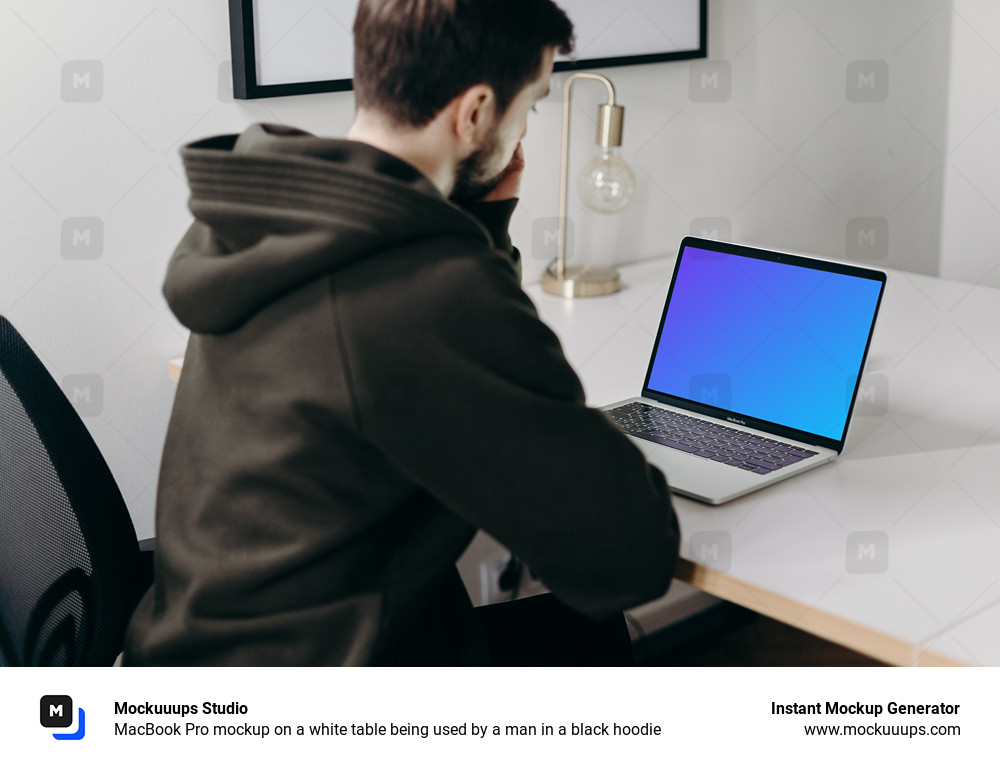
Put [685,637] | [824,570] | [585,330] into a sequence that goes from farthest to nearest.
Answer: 1. [685,637]
2. [585,330]
3. [824,570]

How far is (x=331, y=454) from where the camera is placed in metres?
0.83

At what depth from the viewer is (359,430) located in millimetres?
813

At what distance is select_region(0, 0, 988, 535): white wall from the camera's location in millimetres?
1397

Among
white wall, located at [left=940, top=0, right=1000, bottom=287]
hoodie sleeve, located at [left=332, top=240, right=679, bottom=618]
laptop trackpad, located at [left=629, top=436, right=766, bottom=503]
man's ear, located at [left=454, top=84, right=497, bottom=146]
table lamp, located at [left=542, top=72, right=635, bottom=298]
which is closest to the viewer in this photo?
hoodie sleeve, located at [left=332, top=240, right=679, bottom=618]

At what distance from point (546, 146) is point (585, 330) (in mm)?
405

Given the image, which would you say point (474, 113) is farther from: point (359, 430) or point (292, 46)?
point (292, 46)

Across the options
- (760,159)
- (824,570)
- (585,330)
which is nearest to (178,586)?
(824,570)

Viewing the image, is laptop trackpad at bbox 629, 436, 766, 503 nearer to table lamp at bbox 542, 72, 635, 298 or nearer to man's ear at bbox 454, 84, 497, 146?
man's ear at bbox 454, 84, 497, 146

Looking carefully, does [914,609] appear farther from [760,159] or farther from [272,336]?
[760,159]

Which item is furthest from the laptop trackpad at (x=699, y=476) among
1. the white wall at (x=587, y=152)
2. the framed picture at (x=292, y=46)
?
the white wall at (x=587, y=152)

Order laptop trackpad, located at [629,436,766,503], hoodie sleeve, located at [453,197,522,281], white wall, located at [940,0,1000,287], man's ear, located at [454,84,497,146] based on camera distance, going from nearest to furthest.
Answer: man's ear, located at [454,84,497,146] → laptop trackpad, located at [629,436,766,503] → hoodie sleeve, located at [453,197,522,281] → white wall, located at [940,0,1000,287]

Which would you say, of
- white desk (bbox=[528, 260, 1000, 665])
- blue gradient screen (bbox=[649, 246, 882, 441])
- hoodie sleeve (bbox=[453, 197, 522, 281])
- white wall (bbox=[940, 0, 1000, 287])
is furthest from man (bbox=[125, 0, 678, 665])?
white wall (bbox=[940, 0, 1000, 287])

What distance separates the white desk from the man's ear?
41 centimetres
